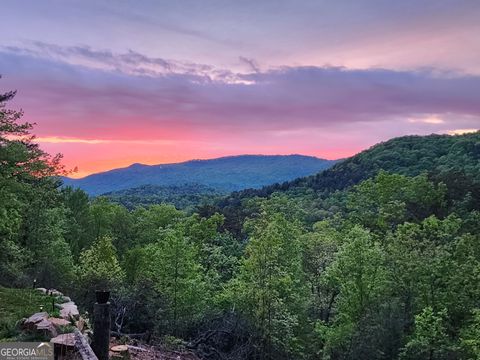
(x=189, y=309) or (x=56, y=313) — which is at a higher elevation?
(x=56, y=313)

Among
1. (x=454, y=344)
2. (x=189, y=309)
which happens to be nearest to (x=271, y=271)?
(x=189, y=309)

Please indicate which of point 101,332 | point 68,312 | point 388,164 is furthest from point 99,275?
point 388,164

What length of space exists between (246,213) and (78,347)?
250 ft

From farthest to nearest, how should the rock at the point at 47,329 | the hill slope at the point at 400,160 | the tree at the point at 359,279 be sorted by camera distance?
the hill slope at the point at 400,160, the tree at the point at 359,279, the rock at the point at 47,329

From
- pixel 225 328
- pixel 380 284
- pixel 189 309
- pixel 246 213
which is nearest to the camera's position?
pixel 225 328

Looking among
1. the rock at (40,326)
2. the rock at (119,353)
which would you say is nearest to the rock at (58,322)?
the rock at (40,326)

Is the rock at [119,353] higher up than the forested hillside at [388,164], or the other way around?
the forested hillside at [388,164]

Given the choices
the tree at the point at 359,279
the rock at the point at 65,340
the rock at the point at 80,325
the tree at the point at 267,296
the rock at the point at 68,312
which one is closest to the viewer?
the rock at the point at 65,340

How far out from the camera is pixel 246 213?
85250 millimetres

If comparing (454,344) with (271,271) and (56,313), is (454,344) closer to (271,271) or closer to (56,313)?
(271,271)

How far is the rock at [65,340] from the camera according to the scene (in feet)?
32.9

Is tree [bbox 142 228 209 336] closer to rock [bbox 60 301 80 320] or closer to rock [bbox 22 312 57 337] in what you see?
rock [bbox 60 301 80 320]

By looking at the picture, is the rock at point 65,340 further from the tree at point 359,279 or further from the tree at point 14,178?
the tree at point 359,279

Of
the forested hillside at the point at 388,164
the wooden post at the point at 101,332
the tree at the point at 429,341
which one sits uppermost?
the forested hillside at the point at 388,164
